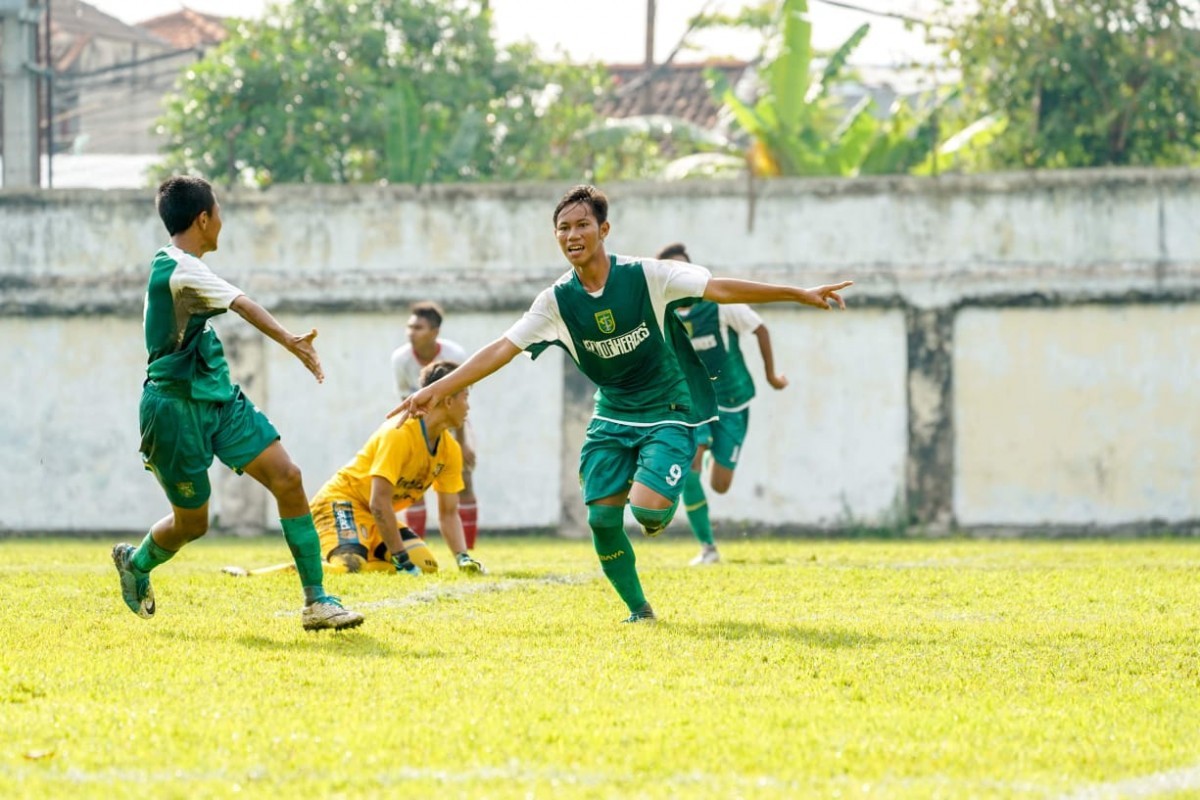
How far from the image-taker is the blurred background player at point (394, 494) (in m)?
10.1

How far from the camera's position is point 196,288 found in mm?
7039

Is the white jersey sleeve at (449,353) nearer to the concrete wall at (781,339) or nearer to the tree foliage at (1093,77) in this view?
the concrete wall at (781,339)

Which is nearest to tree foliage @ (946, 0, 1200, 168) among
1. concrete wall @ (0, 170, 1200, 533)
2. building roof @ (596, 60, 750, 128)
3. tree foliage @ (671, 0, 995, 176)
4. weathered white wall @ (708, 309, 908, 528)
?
tree foliage @ (671, 0, 995, 176)

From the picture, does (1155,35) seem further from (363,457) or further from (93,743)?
(93,743)

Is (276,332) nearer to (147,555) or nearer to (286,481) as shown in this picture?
(286,481)

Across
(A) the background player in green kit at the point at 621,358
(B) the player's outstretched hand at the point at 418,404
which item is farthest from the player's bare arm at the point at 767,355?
(B) the player's outstretched hand at the point at 418,404

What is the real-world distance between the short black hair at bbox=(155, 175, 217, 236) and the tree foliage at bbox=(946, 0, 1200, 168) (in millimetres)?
16281

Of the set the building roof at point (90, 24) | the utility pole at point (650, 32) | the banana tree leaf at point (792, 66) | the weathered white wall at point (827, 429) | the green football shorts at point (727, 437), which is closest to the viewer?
the green football shorts at point (727, 437)

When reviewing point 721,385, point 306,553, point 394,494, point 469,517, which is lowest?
point 469,517

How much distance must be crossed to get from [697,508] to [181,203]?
5.35 m

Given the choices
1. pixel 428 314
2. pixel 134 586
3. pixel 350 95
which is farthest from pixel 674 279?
pixel 350 95

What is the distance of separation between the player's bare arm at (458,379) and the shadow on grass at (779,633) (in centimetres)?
133

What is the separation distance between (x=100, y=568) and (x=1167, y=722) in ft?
25.6

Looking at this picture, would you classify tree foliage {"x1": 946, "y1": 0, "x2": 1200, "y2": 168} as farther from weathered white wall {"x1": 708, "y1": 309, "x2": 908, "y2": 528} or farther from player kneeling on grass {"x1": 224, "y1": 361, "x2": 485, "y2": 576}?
player kneeling on grass {"x1": 224, "y1": 361, "x2": 485, "y2": 576}
